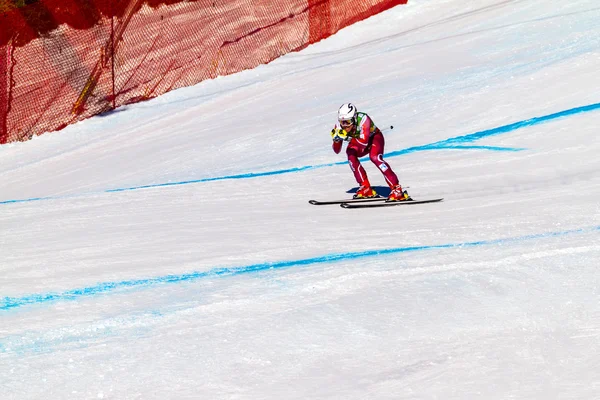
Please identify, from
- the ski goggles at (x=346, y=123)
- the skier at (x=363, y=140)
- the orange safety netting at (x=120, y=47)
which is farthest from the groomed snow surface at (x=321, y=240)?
the ski goggles at (x=346, y=123)

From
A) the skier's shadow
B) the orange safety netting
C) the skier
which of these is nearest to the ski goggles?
the skier

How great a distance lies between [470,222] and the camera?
10.5 metres

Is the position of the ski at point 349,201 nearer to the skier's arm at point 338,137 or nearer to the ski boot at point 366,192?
the ski boot at point 366,192

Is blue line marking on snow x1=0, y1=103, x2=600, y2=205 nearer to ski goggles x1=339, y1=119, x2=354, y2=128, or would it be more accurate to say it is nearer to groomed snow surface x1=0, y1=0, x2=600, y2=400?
groomed snow surface x1=0, y1=0, x2=600, y2=400

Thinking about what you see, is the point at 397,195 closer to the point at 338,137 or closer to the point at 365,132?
the point at 365,132

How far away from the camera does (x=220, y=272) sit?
9.35 m

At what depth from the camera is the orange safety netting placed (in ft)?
61.4

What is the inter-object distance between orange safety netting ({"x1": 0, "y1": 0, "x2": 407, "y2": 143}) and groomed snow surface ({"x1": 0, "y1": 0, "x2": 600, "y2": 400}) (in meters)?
0.81

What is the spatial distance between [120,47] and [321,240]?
427 inches

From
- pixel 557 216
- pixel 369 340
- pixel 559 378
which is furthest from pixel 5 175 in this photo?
pixel 559 378

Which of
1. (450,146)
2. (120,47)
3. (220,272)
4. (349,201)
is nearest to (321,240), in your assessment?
(220,272)

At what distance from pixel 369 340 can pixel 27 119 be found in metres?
12.4

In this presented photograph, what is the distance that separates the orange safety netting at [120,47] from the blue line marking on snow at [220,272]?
969 centimetres

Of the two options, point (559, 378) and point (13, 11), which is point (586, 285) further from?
point (13, 11)
